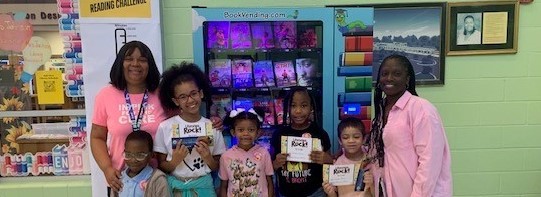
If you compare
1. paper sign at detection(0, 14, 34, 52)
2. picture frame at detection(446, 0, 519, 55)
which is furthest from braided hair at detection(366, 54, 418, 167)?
paper sign at detection(0, 14, 34, 52)

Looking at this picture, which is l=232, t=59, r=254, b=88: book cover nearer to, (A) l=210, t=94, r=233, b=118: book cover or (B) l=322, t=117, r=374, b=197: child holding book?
(A) l=210, t=94, r=233, b=118: book cover

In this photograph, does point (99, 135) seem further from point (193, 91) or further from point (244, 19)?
point (244, 19)

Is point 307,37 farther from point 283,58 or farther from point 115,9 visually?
Result: point 115,9

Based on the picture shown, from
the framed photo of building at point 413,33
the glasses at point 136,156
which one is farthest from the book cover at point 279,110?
the glasses at point 136,156

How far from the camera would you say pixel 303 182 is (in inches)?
108

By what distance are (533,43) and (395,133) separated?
187cm

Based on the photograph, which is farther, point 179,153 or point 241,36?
point 241,36

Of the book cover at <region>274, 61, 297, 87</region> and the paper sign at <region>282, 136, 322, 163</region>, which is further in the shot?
the book cover at <region>274, 61, 297, 87</region>

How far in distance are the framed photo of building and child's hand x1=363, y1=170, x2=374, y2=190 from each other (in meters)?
1.05

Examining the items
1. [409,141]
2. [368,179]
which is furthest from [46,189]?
[409,141]

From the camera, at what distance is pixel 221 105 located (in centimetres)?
299

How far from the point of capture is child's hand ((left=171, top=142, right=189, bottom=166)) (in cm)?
252

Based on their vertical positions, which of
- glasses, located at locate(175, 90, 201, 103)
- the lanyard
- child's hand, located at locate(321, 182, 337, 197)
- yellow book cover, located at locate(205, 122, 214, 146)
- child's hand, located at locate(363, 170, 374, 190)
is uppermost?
glasses, located at locate(175, 90, 201, 103)

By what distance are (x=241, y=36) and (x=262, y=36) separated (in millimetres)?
139
